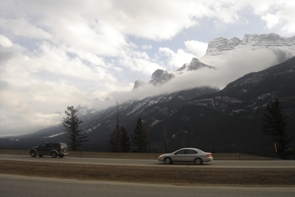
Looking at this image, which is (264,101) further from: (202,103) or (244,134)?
(202,103)

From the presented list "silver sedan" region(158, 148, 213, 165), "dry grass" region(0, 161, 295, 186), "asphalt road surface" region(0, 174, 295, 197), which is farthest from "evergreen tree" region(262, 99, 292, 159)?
"asphalt road surface" region(0, 174, 295, 197)

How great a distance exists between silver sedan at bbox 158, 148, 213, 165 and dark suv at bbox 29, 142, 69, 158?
14.9m

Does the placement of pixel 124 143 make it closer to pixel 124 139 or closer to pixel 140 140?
pixel 124 139

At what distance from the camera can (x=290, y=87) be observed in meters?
164

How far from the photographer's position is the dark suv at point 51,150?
112 ft

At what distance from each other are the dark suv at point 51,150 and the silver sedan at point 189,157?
1489 centimetres

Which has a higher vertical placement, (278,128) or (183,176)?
(278,128)

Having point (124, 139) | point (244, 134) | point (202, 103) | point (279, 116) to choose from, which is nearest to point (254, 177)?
point (279, 116)

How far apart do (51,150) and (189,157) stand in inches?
737

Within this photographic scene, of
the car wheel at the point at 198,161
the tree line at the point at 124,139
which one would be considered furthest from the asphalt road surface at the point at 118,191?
the tree line at the point at 124,139

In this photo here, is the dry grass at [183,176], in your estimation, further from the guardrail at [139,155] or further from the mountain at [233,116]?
the mountain at [233,116]

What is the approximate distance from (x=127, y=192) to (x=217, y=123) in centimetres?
16866

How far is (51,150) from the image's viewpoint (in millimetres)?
34344

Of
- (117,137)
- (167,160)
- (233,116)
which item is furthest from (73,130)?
(233,116)
